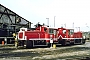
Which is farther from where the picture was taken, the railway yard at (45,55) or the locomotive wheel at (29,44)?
the locomotive wheel at (29,44)

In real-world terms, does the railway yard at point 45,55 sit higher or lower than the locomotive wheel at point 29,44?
lower

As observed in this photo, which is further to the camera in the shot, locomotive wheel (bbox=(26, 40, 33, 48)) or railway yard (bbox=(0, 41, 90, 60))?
locomotive wheel (bbox=(26, 40, 33, 48))

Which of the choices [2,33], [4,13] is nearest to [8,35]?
[2,33]

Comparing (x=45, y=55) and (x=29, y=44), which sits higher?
(x=29, y=44)

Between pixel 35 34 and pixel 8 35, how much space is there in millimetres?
9443

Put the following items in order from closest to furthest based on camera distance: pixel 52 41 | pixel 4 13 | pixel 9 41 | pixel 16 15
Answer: pixel 52 41, pixel 9 41, pixel 4 13, pixel 16 15

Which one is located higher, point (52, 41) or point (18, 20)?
point (18, 20)

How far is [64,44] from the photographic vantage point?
93.1ft

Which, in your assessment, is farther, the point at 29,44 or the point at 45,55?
the point at 29,44

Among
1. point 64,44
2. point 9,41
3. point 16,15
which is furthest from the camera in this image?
point 16,15

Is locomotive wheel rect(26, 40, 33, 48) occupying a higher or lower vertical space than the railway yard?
higher

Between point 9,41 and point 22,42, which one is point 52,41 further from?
point 9,41

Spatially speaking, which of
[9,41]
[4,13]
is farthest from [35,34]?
[4,13]

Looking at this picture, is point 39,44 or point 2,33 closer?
point 39,44
